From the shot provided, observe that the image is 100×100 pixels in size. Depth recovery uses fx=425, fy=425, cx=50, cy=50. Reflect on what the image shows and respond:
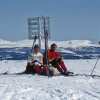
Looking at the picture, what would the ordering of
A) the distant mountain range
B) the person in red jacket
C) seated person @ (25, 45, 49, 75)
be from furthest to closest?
1. the distant mountain range
2. the person in red jacket
3. seated person @ (25, 45, 49, 75)

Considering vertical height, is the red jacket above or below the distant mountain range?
above

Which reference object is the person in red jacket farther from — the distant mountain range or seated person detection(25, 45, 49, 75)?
the distant mountain range

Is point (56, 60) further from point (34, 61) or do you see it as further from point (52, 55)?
point (34, 61)

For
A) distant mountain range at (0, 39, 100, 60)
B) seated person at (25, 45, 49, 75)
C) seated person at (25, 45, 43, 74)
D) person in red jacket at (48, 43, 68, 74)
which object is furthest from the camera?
distant mountain range at (0, 39, 100, 60)

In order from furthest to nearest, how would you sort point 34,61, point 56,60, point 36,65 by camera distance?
point 56,60, point 34,61, point 36,65

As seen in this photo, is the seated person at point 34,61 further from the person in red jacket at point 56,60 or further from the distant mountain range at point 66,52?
the distant mountain range at point 66,52

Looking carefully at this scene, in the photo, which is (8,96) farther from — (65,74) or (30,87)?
(65,74)

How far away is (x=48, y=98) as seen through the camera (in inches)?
323

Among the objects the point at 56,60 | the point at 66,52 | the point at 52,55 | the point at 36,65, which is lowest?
the point at 66,52

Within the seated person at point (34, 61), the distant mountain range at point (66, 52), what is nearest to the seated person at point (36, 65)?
the seated person at point (34, 61)

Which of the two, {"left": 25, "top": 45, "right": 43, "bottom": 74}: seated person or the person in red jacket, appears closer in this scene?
{"left": 25, "top": 45, "right": 43, "bottom": 74}: seated person

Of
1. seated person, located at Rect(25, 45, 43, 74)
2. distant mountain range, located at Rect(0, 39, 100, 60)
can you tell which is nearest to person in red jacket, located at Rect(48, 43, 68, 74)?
seated person, located at Rect(25, 45, 43, 74)

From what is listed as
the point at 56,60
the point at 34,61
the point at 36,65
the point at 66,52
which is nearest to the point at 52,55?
the point at 56,60

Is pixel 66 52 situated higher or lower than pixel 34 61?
lower
